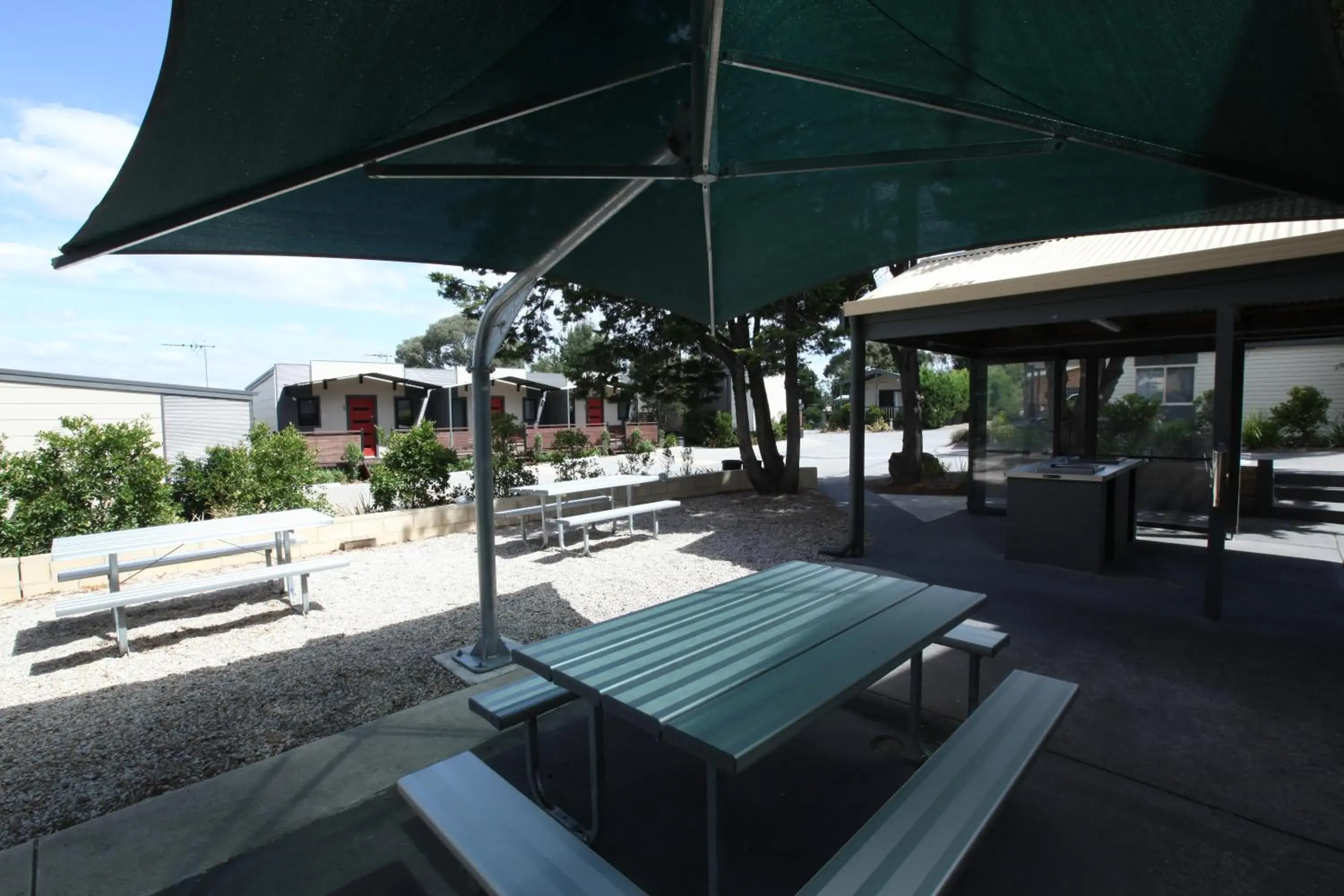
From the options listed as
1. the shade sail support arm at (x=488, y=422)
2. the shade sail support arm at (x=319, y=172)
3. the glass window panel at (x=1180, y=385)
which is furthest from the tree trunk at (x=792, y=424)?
the shade sail support arm at (x=319, y=172)

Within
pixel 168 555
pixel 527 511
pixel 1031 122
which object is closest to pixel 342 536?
pixel 168 555

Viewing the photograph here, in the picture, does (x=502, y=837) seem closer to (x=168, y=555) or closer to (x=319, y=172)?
(x=319, y=172)

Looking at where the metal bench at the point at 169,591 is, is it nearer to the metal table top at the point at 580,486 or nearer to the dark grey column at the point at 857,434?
the metal table top at the point at 580,486

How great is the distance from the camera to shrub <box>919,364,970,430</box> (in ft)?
110

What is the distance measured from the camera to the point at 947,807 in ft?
6.32

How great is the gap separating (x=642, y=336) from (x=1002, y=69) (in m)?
8.92

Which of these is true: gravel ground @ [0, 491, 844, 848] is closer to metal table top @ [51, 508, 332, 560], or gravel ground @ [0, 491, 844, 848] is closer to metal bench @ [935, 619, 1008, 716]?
metal table top @ [51, 508, 332, 560]

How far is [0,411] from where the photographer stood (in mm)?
10734

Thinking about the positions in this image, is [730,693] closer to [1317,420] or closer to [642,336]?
[642,336]

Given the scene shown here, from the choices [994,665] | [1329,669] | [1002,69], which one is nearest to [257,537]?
[994,665]

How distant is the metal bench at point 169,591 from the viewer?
4141mm

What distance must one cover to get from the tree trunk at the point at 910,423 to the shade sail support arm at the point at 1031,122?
373 inches

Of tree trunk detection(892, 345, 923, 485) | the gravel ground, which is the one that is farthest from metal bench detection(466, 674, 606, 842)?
tree trunk detection(892, 345, 923, 485)

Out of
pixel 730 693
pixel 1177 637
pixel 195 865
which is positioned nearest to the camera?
pixel 730 693
